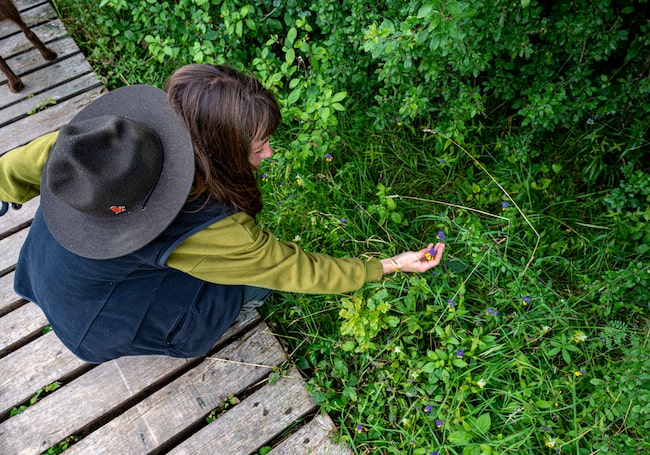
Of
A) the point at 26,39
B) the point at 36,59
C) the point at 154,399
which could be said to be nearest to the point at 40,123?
the point at 36,59

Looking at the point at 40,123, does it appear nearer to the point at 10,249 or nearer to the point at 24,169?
the point at 10,249

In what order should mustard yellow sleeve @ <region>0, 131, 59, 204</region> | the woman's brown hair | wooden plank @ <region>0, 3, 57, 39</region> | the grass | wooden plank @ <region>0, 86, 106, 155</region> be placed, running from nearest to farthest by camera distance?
the woman's brown hair → mustard yellow sleeve @ <region>0, 131, 59, 204</region> → the grass → wooden plank @ <region>0, 86, 106, 155</region> → wooden plank @ <region>0, 3, 57, 39</region>

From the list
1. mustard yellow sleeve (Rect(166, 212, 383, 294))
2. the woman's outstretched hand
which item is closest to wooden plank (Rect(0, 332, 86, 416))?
mustard yellow sleeve (Rect(166, 212, 383, 294))

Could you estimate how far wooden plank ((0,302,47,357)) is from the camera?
2.28 m

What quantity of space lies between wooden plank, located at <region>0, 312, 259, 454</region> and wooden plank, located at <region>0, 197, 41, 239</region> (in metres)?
1.02

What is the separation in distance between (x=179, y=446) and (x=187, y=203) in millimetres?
1132

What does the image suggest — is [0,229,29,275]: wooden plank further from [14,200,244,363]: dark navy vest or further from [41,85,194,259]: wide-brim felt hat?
[41,85,194,259]: wide-brim felt hat

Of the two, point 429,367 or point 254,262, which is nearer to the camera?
point 254,262

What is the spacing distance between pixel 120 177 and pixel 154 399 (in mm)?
1226

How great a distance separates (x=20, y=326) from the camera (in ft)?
7.61

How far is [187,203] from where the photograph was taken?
1.54 metres

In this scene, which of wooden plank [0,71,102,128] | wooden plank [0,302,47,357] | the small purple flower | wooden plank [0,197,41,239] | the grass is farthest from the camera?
wooden plank [0,71,102,128]

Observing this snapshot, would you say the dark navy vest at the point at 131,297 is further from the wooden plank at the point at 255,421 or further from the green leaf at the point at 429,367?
the green leaf at the point at 429,367

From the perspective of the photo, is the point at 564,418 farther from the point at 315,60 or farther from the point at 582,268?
the point at 315,60
